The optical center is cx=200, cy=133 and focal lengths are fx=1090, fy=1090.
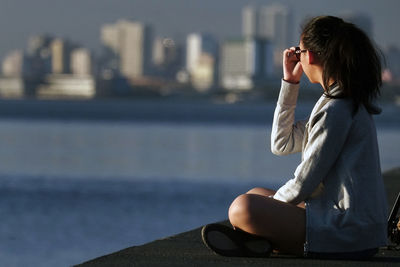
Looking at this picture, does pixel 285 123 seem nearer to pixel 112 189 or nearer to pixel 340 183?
pixel 340 183

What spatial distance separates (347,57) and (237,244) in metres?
0.98

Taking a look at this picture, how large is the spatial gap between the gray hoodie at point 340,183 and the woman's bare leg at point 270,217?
50 mm

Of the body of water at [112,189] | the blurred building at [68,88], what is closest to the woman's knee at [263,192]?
the body of water at [112,189]

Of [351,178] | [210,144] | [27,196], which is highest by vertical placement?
[351,178]

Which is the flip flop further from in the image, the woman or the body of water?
the body of water

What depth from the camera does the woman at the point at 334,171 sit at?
4656mm

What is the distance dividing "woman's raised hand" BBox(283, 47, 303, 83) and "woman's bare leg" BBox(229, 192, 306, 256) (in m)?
0.59

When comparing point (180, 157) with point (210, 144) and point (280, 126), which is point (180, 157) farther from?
point (280, 126)

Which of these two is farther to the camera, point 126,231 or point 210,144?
point 210,144

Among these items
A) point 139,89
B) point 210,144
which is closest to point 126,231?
point 210,144

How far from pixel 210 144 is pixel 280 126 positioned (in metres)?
36.3

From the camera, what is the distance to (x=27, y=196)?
20750mm

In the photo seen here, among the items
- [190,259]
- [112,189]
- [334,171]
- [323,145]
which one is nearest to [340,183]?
[334,171]

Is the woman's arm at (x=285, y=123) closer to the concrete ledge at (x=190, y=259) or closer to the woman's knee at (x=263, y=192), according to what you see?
the woman's knee at (x=263, y=192)
